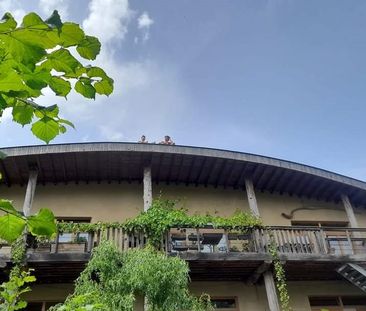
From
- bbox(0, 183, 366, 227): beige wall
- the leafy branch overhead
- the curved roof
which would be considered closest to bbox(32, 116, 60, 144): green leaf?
the leafy branch overhead

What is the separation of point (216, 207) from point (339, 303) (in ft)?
16.1

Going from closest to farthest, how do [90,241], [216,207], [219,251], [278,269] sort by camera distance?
1. [90,241]
2. [278,269]
3. [219,251]
4. [216,207]

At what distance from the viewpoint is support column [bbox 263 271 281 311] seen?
36.1 ft

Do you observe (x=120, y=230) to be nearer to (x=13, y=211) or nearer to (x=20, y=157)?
(x=20, y=157)

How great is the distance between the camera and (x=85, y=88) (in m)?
1.29

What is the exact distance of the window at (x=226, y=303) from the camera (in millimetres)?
12259

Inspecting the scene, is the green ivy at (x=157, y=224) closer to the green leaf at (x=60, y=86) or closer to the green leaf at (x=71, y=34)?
the green leaf at (x=60, y=86)

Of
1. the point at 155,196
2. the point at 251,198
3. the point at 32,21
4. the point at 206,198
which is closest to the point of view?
the point at 32,21

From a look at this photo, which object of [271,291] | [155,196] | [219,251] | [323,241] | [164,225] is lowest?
[271,291]

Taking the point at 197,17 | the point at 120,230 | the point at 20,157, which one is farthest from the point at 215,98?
the point at 20,157

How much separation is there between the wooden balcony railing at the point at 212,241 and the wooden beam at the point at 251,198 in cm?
101

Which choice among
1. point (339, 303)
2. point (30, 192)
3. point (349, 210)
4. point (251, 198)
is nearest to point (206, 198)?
point (251, 198)

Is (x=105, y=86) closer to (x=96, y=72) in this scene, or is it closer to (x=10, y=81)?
(x=96, y=72)

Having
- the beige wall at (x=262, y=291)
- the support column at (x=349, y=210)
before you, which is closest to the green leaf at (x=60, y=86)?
the beige wall at (x=262, y=291)
